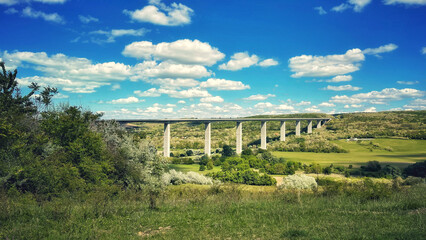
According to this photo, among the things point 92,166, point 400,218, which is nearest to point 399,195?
point 400,218

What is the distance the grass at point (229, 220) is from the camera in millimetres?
6895

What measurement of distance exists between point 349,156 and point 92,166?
56280 mm

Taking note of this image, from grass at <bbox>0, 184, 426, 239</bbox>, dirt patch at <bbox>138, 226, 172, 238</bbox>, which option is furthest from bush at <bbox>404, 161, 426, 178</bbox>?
dirt patch at <bbox>138, 226, 172, 238</bbox>

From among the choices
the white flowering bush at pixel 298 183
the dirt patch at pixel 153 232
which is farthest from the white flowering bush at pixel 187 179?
the dirt patch at pixel 153 232

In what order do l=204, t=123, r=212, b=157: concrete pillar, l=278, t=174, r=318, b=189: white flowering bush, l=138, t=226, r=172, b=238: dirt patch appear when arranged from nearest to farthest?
1. l=138, t=226, r=172, b=238: dirt patch
2. l=278, t=174, r=318, b=189: white flowering bush
3. l=204, t=123, r=212, b=157: concrete pillar

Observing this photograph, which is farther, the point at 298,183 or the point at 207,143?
the point at 207,143

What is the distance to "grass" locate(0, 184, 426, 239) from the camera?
6.89 meters

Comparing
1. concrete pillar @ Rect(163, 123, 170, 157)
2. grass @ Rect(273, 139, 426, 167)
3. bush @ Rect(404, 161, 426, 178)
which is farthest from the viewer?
concrete pillar @ Rect(163, 123, 170, 157)

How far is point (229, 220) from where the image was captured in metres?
8.21

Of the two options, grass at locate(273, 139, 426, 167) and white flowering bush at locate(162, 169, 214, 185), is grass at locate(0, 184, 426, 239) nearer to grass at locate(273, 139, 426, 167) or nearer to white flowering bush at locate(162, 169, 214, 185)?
white flowering bush at locate(162, 169, 214, 185)

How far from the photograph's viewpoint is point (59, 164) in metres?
16.9

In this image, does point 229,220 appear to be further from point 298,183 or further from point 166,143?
point 166,143

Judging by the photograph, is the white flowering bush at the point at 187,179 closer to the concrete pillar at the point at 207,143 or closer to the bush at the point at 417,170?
the bush at the point at 417,170

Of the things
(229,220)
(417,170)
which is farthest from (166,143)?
(229,220)
